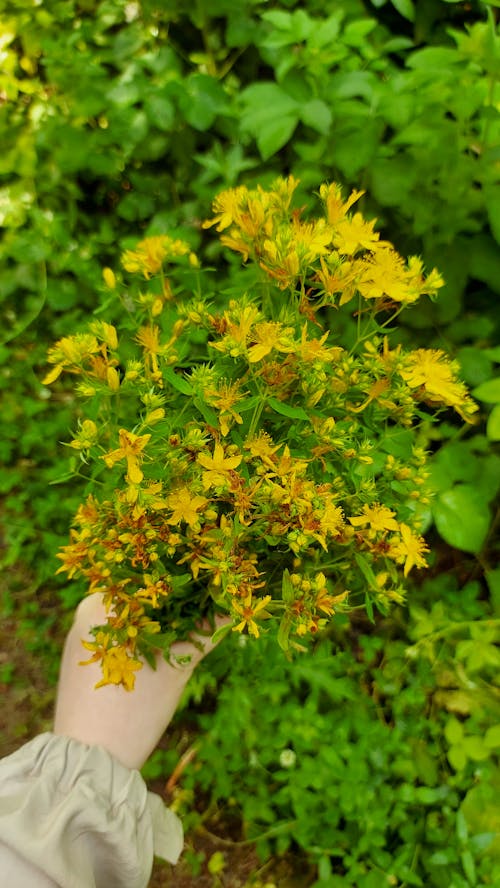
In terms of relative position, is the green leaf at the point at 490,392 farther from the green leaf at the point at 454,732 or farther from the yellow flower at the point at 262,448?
the green leaf at the point at 454,732

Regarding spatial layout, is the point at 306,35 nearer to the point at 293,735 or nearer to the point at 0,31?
the point at 0,31

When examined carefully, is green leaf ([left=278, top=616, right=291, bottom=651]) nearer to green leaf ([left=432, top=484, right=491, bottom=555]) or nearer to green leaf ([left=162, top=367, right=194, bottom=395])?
green leaf ([left=162, top=367, right=194, bottom=395])

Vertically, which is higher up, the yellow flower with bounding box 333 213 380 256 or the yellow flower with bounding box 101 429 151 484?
the yellow flower with bounding box 333 213 380 256

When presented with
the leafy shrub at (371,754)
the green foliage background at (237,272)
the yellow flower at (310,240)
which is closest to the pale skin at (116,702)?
the green foliage background at (237,272)

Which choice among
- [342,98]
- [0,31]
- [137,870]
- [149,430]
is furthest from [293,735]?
[0,31]

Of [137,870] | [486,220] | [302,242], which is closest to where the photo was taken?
[302,242]

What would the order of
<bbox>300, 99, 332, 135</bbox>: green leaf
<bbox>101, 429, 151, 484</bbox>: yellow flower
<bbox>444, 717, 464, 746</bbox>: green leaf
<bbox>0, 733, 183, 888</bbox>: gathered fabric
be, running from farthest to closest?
1. <bbox>444, 717, 464, 746</bbox>: green leaf
2. <bbox>300, 99, 332, 135</bbox>: green leaf
3. <bbox>0, 733, 183, 888</bbox>: gathered fabric
4. <bbox>101, 429, 151, 484</bbox>: yellow flower

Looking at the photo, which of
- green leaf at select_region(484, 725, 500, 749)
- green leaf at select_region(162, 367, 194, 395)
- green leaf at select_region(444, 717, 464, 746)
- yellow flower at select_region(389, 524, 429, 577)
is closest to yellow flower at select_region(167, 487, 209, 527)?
green leaf at select_region(162, 367, 194, 395)
